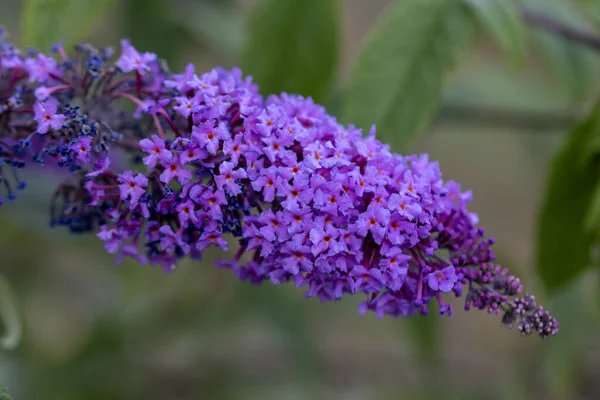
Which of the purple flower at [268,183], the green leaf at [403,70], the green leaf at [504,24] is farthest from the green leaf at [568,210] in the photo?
the purple flower at [268,183]

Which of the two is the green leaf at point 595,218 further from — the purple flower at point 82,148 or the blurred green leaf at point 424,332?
the purple flower at point 82,148

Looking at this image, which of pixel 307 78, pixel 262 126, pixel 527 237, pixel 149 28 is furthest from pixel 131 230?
pixel 527 237

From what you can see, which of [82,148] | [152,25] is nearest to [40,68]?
[82,148]

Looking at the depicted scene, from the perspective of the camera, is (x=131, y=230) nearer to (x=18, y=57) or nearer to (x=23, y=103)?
(x=23, y=103)

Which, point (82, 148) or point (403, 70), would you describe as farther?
point (403, 70)

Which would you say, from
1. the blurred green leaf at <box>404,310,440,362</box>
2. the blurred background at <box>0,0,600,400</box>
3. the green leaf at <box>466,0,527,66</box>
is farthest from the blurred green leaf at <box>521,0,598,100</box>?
the blurred green leaf at <box>404,310,440,362</box>

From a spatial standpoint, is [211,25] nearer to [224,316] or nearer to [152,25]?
[152,25]
